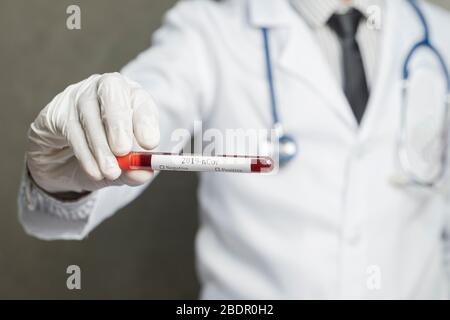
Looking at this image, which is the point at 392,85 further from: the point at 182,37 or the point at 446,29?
the point at 182,37

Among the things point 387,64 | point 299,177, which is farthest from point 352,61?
point 299,177

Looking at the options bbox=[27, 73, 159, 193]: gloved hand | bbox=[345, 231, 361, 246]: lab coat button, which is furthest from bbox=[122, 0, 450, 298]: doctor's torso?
bbox=[27, 73, 159, 193]: gloved hand

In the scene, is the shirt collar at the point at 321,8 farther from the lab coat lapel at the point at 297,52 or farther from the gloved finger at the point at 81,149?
the gloved finger at the point at 81,149

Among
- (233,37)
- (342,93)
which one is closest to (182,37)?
→ (233,37)

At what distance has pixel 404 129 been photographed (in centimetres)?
88

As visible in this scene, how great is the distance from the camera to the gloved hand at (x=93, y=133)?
53 cm

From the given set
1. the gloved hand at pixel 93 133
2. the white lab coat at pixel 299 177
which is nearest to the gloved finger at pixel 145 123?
the gloved hand at pixel 93 133

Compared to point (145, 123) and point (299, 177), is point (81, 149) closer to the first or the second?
point (145, 123)

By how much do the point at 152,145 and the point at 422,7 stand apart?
0.60m

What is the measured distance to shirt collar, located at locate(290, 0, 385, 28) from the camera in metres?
0.91

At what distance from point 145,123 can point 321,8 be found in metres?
0.46

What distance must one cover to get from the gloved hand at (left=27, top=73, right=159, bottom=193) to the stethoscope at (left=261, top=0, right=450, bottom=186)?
30cm

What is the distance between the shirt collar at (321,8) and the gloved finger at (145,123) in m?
0.42

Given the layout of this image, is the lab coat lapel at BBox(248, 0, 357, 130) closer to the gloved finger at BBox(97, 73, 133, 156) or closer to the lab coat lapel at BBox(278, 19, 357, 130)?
the lab coat lapel at BBox(278, 19, 357, 130)
